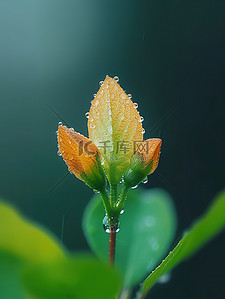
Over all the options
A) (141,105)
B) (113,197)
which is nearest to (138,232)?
(113,197)

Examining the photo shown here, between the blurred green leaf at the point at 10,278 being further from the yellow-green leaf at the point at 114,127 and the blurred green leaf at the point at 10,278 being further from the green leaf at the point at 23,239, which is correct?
the yellow-green leaf at the point at 114,127

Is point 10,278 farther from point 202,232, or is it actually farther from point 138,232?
point 138,232

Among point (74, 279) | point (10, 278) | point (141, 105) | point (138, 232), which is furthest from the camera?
point (141, 105)

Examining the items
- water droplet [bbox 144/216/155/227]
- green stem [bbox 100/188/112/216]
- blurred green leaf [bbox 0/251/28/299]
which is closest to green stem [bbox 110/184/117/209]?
green stem [bbox 100/188/112/216]

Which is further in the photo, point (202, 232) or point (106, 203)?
point (106, 203)

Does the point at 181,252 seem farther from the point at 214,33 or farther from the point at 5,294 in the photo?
the point at 214,33

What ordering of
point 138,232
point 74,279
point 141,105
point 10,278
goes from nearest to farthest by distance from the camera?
point 74,279 → point 10,278 → point 138,232 → point 141,105
